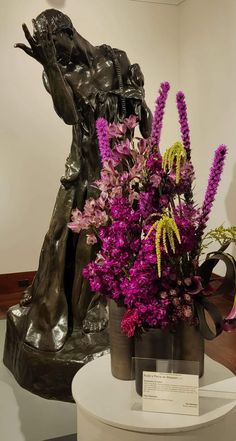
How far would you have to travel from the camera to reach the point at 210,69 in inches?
136

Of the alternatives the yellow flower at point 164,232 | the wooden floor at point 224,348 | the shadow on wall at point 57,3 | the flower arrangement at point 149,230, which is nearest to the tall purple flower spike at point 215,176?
the flower arrangement at point 149,230

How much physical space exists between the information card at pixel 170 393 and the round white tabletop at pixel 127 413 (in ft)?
0.04

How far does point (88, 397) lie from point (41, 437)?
3.04 ft

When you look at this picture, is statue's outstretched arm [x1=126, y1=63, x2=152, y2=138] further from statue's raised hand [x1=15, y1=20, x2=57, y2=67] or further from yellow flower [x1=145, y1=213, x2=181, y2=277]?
yellow flower [x1=145, y1=213, x2=181, y2=277]

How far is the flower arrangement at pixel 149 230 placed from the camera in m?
0.84

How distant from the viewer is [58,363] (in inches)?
78.3

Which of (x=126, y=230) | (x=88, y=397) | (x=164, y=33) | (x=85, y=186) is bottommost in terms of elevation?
(x=88, y=397)

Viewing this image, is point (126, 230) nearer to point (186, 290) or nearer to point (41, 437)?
point (186, 290)

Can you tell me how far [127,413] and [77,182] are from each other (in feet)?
4.40

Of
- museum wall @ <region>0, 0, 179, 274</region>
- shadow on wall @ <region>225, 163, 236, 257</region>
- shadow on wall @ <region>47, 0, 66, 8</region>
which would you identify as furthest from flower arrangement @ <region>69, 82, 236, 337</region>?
shadow on wall @ <region>47, 0, 66, 8</region>

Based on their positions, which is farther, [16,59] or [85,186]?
[16,59]

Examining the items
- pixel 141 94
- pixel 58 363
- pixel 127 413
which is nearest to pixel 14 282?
pixel 58 363

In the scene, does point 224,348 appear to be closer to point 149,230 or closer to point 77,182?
point 77,182

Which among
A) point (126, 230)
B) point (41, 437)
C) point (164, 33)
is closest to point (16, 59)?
point (164, 33)
